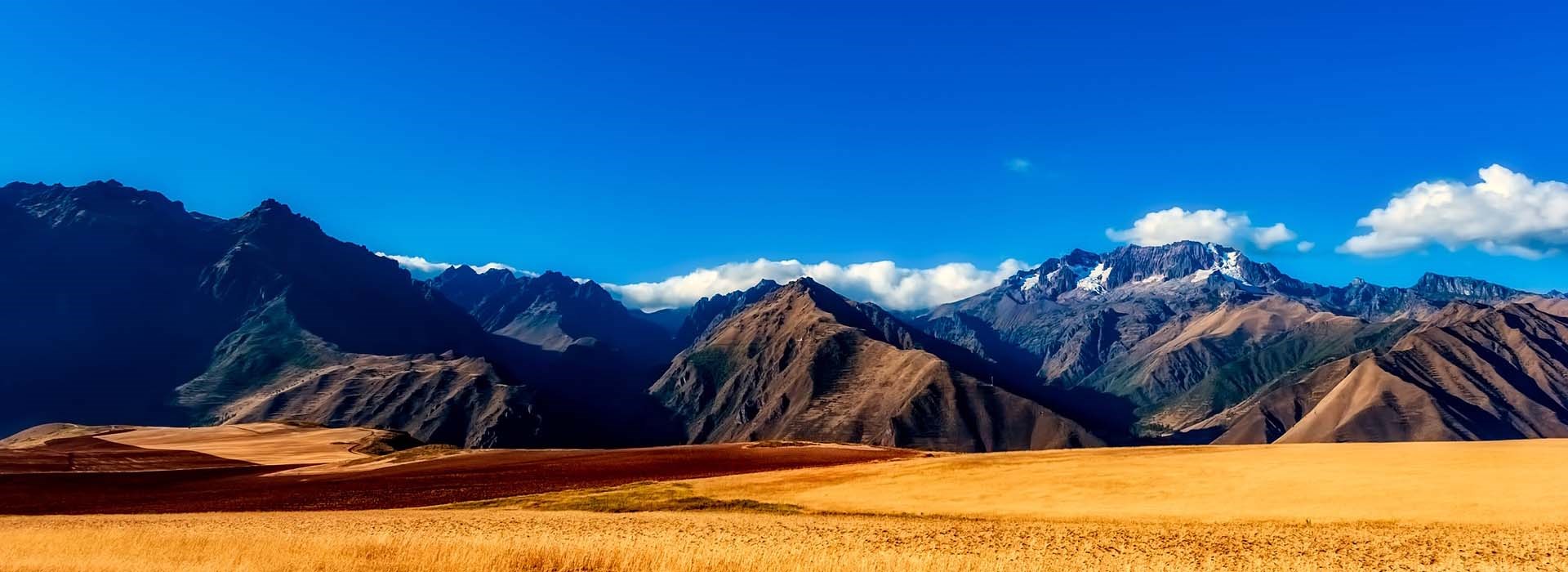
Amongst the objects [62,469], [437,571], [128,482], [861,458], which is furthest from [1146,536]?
[62,469]

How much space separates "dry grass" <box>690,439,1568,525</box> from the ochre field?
245mm

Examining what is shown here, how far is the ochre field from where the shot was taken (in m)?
29.5

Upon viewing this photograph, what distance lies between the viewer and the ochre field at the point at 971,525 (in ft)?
96.7

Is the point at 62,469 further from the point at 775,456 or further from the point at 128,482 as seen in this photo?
the point at 775,456

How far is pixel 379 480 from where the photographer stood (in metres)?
84.2

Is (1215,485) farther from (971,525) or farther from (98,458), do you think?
(98,458)

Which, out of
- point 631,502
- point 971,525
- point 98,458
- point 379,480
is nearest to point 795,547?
point 971,525

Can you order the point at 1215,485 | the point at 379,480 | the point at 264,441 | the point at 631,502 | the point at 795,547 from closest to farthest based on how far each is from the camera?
the point at 795,547, the point at 1215,485, the point at 631,502, the point at 379,480, the point at 264,441

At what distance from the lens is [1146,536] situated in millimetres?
34750

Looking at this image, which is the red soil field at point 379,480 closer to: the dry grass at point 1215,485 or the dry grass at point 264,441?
the dry grass at point 264,441

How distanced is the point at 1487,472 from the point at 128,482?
117m

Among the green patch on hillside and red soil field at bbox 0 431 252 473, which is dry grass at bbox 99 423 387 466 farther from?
the green patch on hillside

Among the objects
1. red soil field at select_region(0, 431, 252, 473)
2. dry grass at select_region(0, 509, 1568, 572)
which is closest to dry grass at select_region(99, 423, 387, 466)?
red soil field at select_region(0, 431, 252, 473)

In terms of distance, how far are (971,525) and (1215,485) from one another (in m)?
20.5
